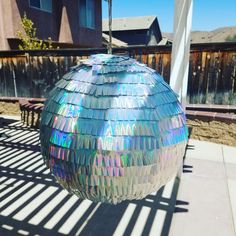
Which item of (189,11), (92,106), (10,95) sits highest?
(189,11)

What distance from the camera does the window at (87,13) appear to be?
50.0 ft

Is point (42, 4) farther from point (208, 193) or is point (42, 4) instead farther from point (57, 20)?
point (208, 193)

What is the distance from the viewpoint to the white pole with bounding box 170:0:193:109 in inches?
149

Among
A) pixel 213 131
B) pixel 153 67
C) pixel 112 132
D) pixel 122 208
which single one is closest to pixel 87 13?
pixel 153 67

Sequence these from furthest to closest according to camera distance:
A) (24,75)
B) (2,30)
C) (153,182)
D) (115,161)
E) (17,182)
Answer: (2,30) < (24,75) < (17,182) < (153,182) < (115,161)

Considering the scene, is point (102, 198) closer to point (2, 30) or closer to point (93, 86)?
point (93, 86)

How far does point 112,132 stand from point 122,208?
2527mm

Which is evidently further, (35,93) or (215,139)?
(35,93)

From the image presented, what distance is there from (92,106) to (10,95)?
312 inches

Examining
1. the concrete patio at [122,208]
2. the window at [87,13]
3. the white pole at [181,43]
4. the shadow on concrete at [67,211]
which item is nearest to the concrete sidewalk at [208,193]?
the concrete patio at [122,208]

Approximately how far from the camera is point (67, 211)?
10.9 ft

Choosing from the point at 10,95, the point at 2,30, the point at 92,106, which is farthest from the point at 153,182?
the point at 2,30

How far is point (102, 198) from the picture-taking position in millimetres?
1331

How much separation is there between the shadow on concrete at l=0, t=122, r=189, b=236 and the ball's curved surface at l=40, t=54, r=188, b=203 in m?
1.90
